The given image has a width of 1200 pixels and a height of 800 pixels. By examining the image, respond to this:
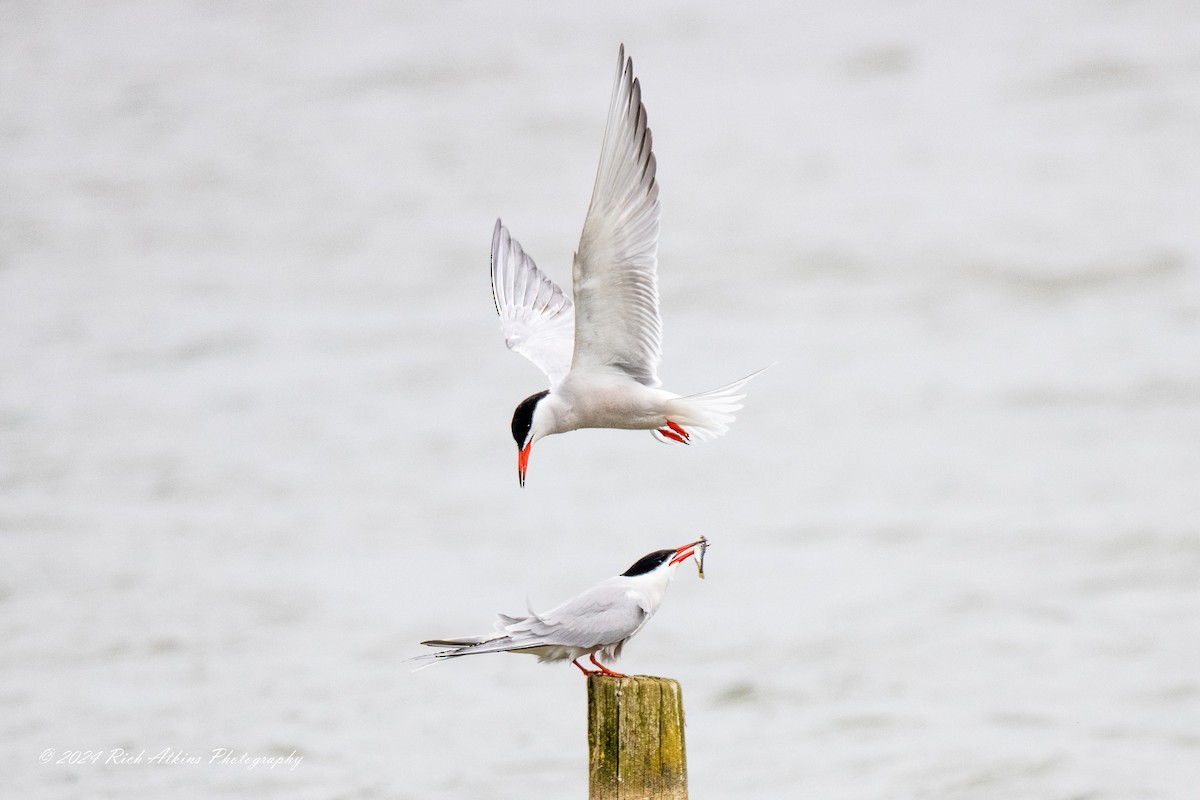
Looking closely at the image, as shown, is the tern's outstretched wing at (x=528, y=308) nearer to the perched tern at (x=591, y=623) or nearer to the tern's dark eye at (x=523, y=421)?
the tern's dark eye at (x=523, y=421)

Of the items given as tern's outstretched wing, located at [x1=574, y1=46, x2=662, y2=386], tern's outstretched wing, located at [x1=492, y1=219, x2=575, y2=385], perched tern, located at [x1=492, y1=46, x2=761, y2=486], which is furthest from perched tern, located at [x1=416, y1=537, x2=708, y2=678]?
tern's outstretched wing, located at [x1=492, y1=219, x2=575, y2=385]

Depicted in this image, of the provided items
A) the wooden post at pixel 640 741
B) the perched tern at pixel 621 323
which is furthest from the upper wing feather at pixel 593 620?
the perched tern at pixel 621 323

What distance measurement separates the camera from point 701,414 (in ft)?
15.6

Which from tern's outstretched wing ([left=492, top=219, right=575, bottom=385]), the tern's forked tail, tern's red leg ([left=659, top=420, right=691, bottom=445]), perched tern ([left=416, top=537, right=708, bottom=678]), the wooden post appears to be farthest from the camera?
tern's outstretched wing ([left=492, top=219, right=575, bottom=385])

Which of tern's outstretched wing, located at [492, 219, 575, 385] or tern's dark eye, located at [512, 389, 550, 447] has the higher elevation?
tern's outstretched wing, located at [492, 219, 575, 385]

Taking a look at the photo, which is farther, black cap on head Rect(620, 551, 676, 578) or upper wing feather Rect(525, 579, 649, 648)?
black cap on head Rect(620, 551, 676, 578)

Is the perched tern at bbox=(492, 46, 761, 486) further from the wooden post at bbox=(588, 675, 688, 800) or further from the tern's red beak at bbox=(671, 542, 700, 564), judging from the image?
the wooden post at bbox=(588, 675, 688, 800)

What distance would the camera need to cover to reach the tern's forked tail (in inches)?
186

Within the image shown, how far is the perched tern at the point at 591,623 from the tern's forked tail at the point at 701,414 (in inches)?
33.3

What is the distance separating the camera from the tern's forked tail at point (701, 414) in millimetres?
4723

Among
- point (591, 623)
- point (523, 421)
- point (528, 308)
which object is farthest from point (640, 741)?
point (528, 308)

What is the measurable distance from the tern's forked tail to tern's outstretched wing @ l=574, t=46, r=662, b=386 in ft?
0.52

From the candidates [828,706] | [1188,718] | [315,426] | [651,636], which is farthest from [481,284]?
[1188,718]

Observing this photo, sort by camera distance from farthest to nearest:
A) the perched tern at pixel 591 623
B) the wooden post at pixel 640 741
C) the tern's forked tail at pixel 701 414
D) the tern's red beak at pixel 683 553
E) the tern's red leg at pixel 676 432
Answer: the tern's red leg at pixel 676 432, the tern's forked tail at pixel 701 414, the tern's red beak at pixel 683 553, the perched tern at pixel 591 623, the wooden post at pixel 640 741
